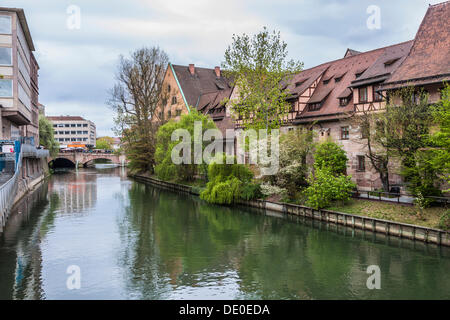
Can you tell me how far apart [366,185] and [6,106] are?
31514mm

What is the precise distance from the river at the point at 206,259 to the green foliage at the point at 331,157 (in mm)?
4242

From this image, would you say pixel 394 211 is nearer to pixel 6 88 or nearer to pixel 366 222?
pixel 366 222

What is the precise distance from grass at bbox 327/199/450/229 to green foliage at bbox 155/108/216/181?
17.3 metres

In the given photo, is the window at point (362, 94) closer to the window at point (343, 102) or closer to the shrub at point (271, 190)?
the window at point (343, 102)

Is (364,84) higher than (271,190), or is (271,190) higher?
(364,84)

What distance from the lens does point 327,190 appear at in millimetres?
24328

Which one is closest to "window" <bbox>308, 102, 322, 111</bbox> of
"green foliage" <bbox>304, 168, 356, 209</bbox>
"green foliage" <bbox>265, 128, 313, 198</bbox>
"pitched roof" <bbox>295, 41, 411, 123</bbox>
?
"pitched roof" <bbox>295, 41, 411, 123</bbox>

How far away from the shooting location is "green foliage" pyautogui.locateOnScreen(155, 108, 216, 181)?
134ft

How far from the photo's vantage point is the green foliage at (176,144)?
134ft

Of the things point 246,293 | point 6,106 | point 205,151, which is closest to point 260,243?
point 246,293

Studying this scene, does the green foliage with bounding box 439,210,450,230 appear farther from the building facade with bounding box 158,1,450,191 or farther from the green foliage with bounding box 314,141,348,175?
the green foliage with bounding box 314,141,348,175

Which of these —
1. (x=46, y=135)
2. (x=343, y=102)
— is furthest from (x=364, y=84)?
(x=46, y=135)

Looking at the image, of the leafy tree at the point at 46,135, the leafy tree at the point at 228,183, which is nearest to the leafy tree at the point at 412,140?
the leafy tree at the point at 228,183

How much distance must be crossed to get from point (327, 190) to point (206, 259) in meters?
9.88
